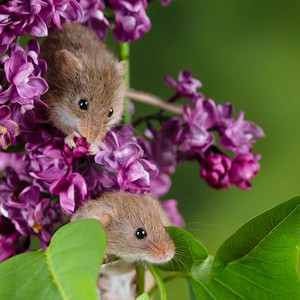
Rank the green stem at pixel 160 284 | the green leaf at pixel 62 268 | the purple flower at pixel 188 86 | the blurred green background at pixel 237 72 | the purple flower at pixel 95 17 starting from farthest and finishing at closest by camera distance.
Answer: the blurred green background at pixel 237 72 < the purple flower at pixel 188 86 < the purple flower at pixel 95 17 < the green stem at pixel 160 284 < the green leaf at pixel 62 268

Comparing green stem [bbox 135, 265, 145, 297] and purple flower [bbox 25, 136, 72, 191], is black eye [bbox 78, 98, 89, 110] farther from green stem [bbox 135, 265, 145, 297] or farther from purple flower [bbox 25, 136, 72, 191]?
green stem [bbox 135, 265, 145, 297]

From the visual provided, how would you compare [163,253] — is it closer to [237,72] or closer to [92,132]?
[92,132]

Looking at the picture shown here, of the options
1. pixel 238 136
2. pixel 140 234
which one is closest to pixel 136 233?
pixel 140 234

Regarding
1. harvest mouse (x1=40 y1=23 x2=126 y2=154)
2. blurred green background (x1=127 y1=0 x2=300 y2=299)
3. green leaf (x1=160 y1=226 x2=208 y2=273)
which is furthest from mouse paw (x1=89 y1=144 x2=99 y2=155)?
blurred green background (x1=127 y1=0 x2=300 y2=299)

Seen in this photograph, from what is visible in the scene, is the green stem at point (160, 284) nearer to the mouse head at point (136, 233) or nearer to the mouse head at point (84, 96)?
the mouse head at point (136, 233)

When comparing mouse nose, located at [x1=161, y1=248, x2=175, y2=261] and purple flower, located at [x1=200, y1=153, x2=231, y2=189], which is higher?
mouse nose, located at [x1=161, y1=248, x2=175, y2=261]

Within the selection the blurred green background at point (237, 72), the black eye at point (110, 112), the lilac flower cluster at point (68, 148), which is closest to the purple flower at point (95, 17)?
the lilac flower cluster at point (68, 148)
